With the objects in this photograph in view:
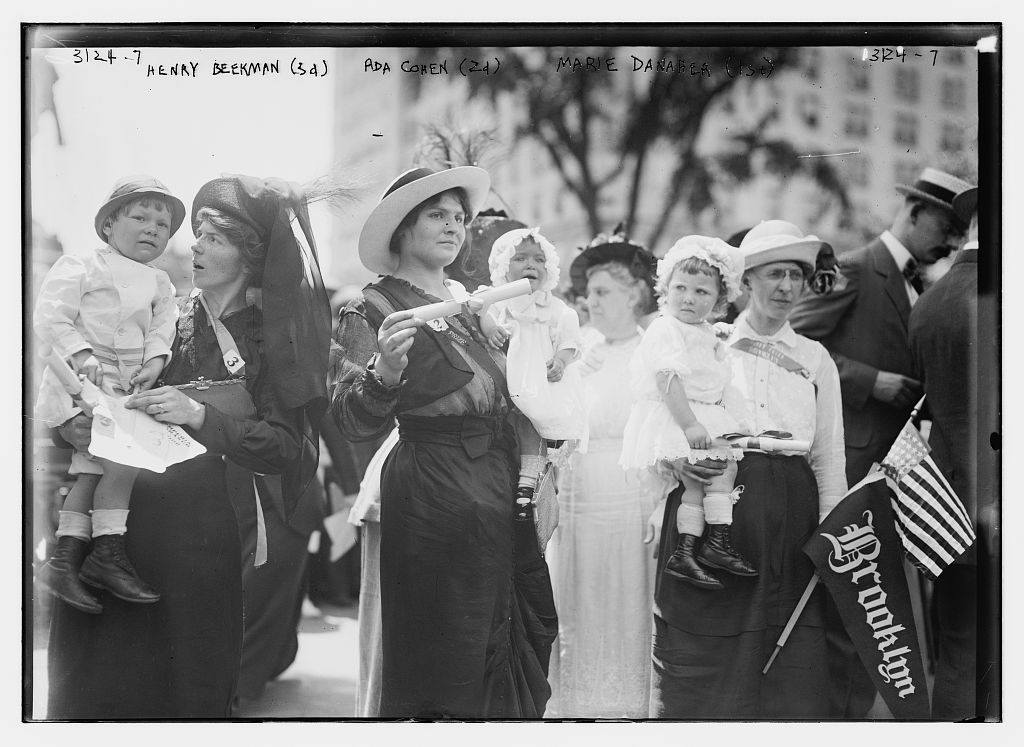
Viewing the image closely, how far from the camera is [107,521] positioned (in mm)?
5648

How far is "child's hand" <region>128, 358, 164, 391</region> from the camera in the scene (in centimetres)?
567

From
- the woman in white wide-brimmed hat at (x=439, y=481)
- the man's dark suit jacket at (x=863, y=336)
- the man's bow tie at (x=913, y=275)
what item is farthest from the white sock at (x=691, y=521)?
the man's bow tie at (x=913, y=275)

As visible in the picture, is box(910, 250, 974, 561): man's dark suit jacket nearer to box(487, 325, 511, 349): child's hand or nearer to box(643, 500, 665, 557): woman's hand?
box(643, 500, 665, 557): woman's hand

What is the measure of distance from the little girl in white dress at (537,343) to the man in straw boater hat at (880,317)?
Result: 1.20m

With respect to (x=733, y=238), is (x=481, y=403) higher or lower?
lower

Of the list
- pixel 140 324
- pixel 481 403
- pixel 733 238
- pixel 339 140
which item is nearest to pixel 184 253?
pixel 140 324

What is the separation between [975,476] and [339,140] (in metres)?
3.57

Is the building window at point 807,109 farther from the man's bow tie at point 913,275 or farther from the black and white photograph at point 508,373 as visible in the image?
the man's bow tie at point 913,275

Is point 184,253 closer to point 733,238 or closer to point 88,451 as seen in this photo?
point 88,451

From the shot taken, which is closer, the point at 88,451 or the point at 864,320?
the point at 88,451

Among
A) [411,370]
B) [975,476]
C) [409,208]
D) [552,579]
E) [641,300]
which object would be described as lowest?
[552,579]

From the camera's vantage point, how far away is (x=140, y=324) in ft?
18.6

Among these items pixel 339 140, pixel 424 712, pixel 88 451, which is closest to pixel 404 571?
pixel 424 712

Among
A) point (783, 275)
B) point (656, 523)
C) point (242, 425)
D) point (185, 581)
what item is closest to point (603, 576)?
point (656, 523)
